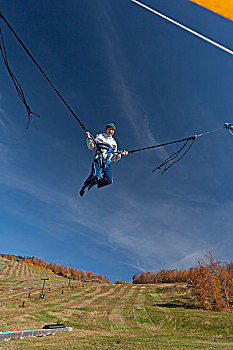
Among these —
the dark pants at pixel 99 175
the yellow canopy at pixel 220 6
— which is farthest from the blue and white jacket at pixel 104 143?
the yellow canopy at pixel 220 6

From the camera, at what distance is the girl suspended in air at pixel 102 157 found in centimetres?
956

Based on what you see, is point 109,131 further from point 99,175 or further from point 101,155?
point 99,175

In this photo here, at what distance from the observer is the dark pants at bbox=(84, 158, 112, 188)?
375 inches

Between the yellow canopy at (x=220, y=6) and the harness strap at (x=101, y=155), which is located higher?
the yellow canopy at (x=220, y=6)

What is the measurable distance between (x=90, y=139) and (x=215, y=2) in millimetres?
6049

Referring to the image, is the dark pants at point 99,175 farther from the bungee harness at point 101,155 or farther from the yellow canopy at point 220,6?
the yellow canopy at point 220,6

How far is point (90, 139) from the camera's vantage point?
366 inches

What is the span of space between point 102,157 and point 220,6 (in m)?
6.49

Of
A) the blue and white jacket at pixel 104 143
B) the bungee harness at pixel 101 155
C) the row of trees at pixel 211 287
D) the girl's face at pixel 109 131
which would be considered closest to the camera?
the blue and white jacket at pixel 104 143

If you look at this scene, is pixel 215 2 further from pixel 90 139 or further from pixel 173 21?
pixel 90 139

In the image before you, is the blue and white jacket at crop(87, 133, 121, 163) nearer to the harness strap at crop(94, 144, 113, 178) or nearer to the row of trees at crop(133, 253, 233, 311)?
the harness strap at crop(94, 144, 113, 178)

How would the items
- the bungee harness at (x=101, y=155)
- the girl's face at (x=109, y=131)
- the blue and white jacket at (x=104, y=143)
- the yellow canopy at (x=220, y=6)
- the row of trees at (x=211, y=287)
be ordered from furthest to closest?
the row of trees at (x=211, y=287) → the girl's face at (x=109, y=131) → the bungee harness at (x=101, y=155) → the blue and white jacket at (x=104, y=143) → the yellow canopy at (x=220, y=6)

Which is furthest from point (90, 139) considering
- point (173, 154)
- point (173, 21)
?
point (173, 21)

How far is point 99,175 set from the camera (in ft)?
31.1
